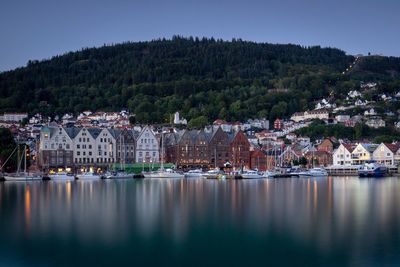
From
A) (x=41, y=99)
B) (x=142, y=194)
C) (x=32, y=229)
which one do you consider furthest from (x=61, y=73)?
(x=32, y=229)

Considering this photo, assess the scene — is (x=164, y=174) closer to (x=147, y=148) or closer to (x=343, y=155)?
(x=147, y=148)

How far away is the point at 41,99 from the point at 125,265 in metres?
152

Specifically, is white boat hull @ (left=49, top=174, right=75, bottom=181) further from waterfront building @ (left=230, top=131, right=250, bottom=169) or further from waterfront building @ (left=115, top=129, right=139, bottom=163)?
waterfront building @ (left=230, top=131, right=250, bottom=169)

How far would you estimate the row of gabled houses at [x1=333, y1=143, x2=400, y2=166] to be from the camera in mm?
96688

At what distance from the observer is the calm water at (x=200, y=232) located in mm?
21672

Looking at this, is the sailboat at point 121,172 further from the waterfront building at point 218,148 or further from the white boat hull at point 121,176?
the waterfront building at point 218,148

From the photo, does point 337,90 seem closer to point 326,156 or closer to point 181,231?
point 326,156

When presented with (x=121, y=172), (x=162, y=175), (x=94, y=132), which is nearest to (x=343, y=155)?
(x=162, y=175)

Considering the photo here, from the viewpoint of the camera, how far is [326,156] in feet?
353

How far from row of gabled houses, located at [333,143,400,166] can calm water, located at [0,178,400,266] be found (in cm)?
5723

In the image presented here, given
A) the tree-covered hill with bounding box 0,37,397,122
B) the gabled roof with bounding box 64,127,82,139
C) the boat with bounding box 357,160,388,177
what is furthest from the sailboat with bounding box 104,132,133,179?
the tree-covered hill with bounding box 0,37,397,122

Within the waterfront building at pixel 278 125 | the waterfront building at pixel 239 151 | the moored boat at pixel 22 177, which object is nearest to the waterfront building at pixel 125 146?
the waterfront building at pixel 239 151

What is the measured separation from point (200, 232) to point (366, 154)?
255 feet

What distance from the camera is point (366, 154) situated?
99688 mm
